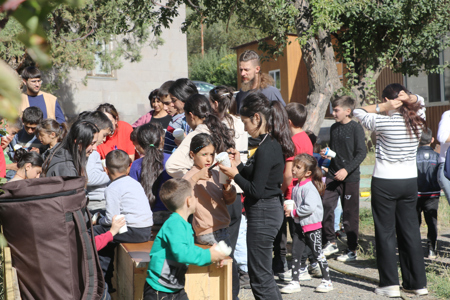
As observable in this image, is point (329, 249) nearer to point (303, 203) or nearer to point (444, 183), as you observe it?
point (303, 203)

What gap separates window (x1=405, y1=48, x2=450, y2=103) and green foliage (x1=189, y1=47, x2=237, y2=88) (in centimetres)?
2089

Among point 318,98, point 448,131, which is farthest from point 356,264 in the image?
point 318,98

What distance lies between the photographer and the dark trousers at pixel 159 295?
3.09 metres

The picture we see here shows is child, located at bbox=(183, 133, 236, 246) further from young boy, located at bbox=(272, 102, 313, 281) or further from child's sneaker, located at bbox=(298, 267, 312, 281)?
child's sneaker, located at bbox=(298, 267, 312, 281)

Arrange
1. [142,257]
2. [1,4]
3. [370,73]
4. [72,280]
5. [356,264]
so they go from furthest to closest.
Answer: [370,73] < [356,264] < [142,257] < [72,280] < [1,4]

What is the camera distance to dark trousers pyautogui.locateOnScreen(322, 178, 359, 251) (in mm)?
5816

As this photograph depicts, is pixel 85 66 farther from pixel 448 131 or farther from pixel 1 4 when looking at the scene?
pixel 1 4

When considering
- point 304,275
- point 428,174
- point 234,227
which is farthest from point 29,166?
point 428,174

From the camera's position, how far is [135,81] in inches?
806

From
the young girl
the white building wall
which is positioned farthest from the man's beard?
the white building wall

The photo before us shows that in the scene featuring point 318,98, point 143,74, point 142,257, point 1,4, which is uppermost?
point 143,74

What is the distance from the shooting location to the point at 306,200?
480 cm

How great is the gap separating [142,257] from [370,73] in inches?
407

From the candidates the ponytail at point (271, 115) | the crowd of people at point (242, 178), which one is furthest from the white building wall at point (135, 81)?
the ponytail at point (271, 115)
